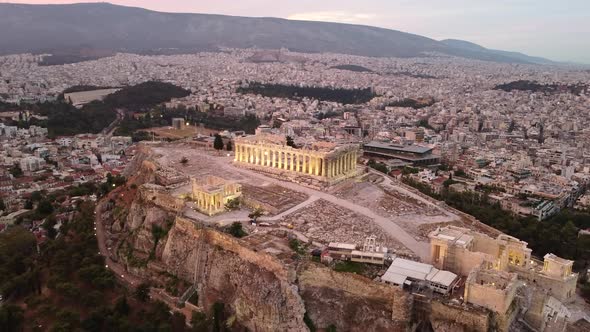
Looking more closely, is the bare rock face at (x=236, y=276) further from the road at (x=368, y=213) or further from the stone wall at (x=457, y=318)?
the road at (x=368, y=213)

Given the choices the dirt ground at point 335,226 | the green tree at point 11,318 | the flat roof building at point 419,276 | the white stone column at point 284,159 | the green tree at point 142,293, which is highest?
the white stone column at point 284,159

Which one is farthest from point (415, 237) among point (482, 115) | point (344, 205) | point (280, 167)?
point (482, 115)

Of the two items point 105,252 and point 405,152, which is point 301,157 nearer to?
point 105,252

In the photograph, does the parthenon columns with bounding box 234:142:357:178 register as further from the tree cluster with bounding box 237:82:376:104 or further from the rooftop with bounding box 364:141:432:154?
the tree cluster with bounding box 237:82:376:104

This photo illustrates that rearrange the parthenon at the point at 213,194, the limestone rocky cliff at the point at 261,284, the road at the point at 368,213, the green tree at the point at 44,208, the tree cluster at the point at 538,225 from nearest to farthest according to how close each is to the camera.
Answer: the limestone rocky cliff at the point at 261,284 < the road at the point at 368,213 < the parthenon at the point at 213,194 < the tree cluster at the point at 538,225 < the green tree at the point at 44,208

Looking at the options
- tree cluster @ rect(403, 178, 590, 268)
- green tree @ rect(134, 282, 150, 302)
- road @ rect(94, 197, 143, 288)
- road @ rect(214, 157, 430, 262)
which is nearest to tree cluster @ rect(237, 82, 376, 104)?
tree cluster @ rect(403, 178, 590, 268)

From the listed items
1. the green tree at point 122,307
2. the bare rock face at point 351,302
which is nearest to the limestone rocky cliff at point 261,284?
the bare rock face at point 351,302

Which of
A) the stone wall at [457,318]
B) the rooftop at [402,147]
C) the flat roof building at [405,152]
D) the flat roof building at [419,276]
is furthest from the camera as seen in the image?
the rooftop at [402,147]
